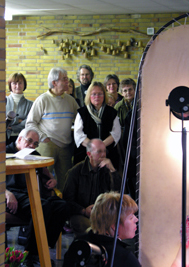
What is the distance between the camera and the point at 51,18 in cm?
667

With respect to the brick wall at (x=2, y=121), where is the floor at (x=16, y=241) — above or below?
below

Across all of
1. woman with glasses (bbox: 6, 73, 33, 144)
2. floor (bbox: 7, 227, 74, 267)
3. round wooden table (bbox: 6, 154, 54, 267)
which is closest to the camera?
round wooden table (bbox: 6, 154, 54, 267)

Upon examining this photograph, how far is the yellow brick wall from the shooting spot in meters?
6.42

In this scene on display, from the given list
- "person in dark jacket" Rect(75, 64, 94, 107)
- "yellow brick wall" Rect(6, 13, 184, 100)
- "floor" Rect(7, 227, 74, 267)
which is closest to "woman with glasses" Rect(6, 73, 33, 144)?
"person in dark jacket" Rect(75, 64, 94, 107)

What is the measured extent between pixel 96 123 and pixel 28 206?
1.21 meters

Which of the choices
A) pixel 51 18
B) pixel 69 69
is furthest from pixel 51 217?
pixel 51 18

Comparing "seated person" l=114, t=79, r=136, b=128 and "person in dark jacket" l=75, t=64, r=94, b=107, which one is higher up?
"person in dark jacket" l=75, t=64, r=94, b=107

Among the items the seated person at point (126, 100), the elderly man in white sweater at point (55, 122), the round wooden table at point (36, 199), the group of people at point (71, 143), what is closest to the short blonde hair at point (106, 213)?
the group of people at point (71, 143)

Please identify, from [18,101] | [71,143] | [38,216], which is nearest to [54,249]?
[38,216]

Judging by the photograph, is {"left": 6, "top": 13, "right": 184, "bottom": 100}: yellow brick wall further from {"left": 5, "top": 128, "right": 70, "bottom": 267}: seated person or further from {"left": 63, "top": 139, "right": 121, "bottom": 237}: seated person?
{"left": 5, "top": 128, "right": 70, "bottom": 267}: seated person

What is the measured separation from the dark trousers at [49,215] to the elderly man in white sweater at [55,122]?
2.75 ft

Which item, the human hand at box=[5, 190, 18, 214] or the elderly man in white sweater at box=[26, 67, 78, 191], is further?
the elderly man in white sweater at box=[26, 67, 78, 191]

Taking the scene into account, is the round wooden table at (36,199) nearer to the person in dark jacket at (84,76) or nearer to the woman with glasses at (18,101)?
the woman with glasses at (18,101)

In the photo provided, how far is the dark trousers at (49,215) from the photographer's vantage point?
7.88 ft
